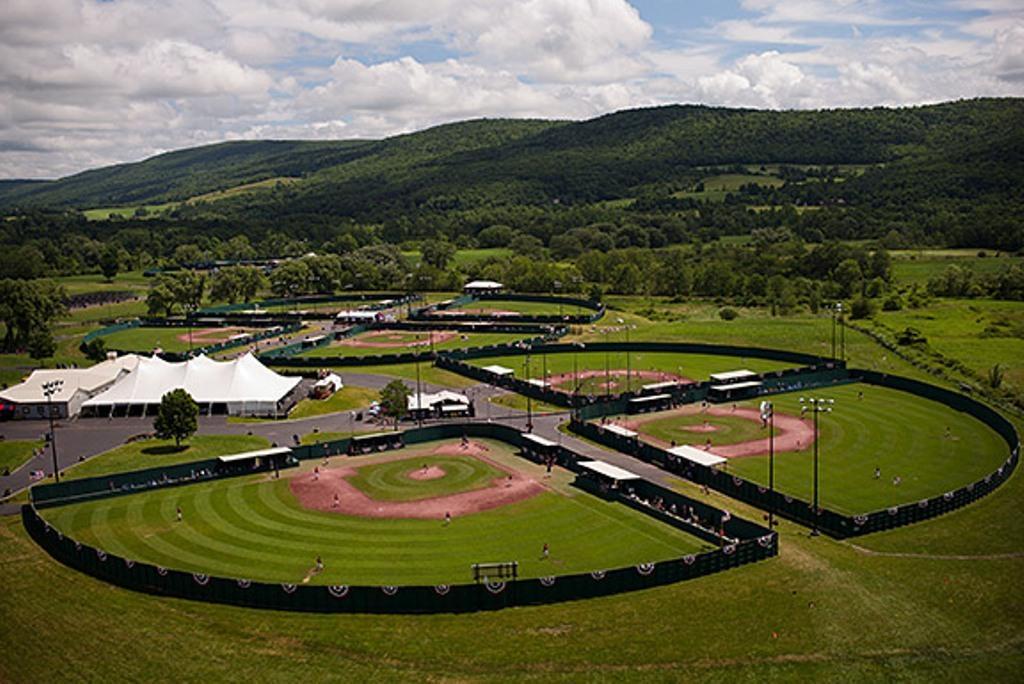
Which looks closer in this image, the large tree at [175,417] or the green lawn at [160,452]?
the green lawn at [160,452]

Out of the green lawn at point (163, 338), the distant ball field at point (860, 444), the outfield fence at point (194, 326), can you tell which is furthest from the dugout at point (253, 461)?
the green lawn at point (163, 338)

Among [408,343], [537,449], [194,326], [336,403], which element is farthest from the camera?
[194,326]

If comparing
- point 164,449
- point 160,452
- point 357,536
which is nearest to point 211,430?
point 164,449

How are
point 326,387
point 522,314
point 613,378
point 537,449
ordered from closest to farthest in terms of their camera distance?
point 537,449
point 326,387
point 613,378
point 522,314

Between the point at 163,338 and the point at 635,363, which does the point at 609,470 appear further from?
the point at 163,338

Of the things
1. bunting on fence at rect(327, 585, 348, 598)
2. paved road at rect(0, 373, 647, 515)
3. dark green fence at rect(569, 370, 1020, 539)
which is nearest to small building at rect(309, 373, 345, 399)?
paved road at rect(0, 373, 647, 515)

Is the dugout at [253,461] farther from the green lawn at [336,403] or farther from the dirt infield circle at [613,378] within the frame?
the dirt infield circle at [613,378]

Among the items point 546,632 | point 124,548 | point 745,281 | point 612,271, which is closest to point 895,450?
point 546,632
